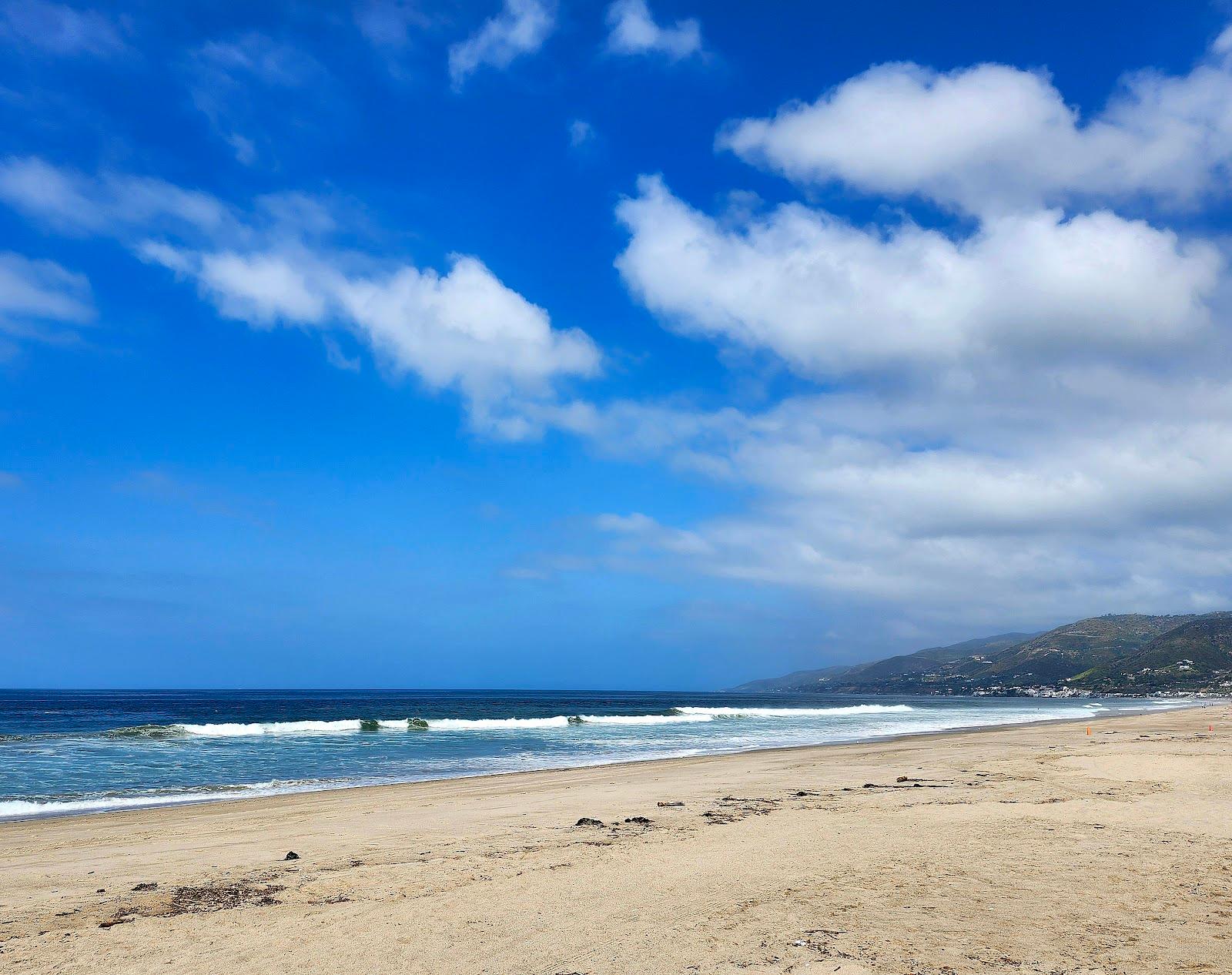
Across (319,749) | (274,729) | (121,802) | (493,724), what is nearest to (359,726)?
(274,729)

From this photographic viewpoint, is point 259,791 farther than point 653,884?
Yes

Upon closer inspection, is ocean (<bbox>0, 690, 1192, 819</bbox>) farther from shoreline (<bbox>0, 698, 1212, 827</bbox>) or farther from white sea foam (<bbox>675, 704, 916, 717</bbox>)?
white sea foam (<bbox>675, 704, 916, 717</bbox>)

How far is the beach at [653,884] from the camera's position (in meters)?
6.54

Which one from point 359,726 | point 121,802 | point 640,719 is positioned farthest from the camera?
point 640,719

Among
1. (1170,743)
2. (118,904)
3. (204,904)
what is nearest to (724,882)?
(204,904)

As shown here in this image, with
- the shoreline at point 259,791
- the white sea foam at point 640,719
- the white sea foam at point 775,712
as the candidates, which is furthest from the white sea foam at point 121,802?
the white sea foam at point 775,712

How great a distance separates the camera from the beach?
6.54 metres

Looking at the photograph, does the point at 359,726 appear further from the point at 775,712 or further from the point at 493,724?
the point at 775,712

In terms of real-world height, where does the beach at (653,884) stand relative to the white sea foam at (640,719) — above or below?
above

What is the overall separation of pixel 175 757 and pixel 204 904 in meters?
23.5

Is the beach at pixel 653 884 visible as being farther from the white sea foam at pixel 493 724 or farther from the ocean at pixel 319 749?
the white sea foam at pixel 493 724

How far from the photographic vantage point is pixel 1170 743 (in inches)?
1018

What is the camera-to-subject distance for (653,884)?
8.76m

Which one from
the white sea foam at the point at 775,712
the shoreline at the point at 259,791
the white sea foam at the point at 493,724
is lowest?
the white sea foam at the point at 775,712
